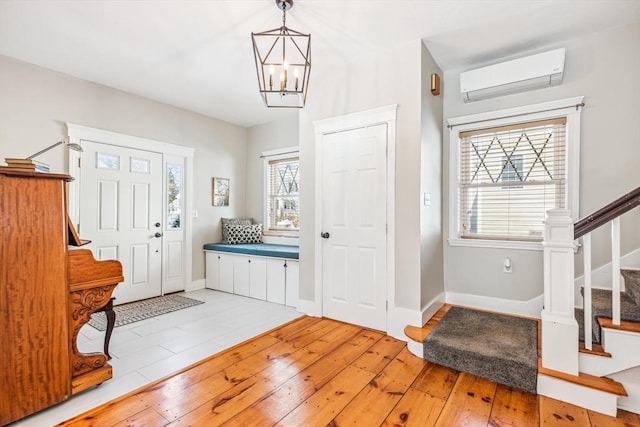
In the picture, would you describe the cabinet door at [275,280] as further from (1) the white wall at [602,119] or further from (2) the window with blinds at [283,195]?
(1) the white wall at [602,119]

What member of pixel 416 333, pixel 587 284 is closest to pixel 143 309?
pixel 416 333

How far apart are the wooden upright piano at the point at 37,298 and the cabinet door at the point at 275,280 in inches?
86.9

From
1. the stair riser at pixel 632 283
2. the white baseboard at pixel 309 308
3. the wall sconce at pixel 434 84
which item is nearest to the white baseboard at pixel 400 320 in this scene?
the white baseboard at pixel 309 308

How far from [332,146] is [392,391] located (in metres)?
2.35

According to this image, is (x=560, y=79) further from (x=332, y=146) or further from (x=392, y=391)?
(x=392, y=391)

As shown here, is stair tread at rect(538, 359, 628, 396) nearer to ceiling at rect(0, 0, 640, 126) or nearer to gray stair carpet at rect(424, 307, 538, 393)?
gray stair carpet at rect(424, 307, 538, 393)

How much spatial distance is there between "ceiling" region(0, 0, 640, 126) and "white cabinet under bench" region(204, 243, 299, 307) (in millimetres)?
2288

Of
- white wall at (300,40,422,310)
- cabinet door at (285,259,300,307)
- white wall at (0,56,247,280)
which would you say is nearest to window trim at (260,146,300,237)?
white wall at (0,56,247,280)

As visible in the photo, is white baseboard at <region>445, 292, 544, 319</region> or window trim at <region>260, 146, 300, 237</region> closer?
white baseboard at <region>445, 292, 544, 319</region>

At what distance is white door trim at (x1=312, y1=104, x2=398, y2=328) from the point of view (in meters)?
2.96

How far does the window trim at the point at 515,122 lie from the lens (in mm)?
2826

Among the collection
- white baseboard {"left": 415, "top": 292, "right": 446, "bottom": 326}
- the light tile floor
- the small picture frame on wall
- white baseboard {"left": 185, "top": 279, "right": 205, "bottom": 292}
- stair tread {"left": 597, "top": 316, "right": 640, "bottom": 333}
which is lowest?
the light tile floor

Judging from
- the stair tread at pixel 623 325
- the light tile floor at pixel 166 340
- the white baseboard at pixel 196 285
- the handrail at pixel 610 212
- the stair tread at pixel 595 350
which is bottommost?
the light tile floor at pixel 166 340

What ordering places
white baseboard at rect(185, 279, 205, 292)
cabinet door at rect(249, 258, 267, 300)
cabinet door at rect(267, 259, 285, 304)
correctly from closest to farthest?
cabinet door at rect(267, 259, 285, 304) → cabinet door at rect(249, 258, 267, 300) → white baseboard at rect(185, 279, 205, 292)
